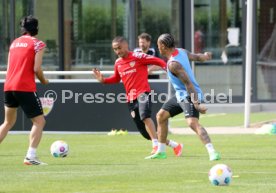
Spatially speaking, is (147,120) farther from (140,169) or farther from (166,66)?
(140,169)

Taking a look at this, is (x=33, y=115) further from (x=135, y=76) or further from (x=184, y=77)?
(x=135, y=76)

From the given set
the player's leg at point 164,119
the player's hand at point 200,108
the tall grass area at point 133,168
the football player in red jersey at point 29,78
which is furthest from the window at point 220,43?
the football player in red jersey at point 29,78

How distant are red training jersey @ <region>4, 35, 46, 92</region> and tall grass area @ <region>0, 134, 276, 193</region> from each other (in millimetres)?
1138

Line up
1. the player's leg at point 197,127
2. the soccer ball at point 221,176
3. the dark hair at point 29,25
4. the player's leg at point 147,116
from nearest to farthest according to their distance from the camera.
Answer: the soccer ball at point 221,176
the dark hair at point 29,25
the player's leg at point 197,127
the player's leg at point 147,116

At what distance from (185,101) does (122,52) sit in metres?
1.67

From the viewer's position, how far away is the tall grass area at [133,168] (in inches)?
440

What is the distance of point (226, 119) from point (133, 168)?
10077 mm

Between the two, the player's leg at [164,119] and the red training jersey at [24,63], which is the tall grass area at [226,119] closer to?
the player's leg at [164,119]

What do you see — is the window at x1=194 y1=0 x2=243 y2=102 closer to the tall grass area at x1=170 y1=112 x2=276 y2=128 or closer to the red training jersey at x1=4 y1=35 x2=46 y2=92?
the tall grass area at x1=170 y1=112 x2=276 y2=128

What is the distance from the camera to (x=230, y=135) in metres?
19.1

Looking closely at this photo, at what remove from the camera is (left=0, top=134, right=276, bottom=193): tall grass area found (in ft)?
36.7

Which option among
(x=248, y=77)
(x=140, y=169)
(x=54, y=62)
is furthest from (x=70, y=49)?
(x=140, y=169)

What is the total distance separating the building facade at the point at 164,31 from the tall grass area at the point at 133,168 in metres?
7.63

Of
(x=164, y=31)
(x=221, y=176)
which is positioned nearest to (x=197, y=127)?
(x=221, y=176)
